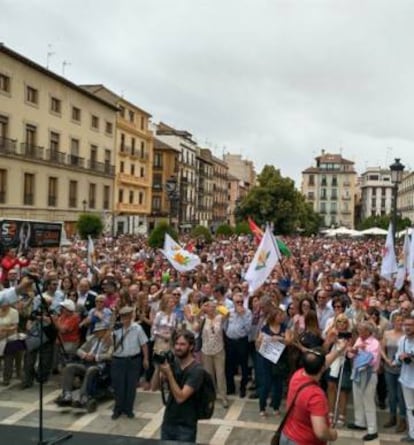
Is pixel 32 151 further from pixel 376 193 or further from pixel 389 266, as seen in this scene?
pixel 376 193

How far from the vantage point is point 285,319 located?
7848mm

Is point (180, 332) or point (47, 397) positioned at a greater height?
point (180, 332)

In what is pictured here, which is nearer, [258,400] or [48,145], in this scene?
[258,400]

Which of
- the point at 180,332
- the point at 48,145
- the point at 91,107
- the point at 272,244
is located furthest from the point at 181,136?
the point at 180,332

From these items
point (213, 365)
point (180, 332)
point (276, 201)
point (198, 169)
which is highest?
point (198, 169)

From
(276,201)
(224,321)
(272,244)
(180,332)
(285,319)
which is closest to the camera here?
(180,332)

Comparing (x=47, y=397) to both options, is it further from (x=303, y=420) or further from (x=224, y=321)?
(x=303, y=420)

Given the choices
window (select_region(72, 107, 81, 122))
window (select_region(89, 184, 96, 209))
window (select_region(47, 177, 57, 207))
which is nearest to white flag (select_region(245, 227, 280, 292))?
window (select_region(47, 177, 57, 207))

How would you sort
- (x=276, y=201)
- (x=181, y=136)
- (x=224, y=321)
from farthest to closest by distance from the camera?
(x=181, y=136) < (x=276, y=201) < (x=224, y=321)

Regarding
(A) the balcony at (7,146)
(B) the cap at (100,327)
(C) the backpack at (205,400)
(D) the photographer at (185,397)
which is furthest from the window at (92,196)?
(C) the backpack at (205,400)

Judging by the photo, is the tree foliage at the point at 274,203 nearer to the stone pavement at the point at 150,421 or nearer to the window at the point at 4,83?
the window at the point at 4,83

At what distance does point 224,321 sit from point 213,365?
69 cm

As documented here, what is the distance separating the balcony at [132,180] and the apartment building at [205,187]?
25051 millimetres

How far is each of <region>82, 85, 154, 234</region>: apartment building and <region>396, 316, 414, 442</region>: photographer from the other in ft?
148
